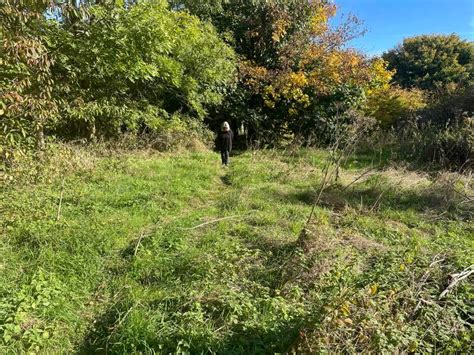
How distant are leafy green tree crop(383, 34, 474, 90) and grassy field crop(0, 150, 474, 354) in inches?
1115

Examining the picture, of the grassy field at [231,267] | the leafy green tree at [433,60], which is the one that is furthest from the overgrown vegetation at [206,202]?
the leafy green tree at [433,60]

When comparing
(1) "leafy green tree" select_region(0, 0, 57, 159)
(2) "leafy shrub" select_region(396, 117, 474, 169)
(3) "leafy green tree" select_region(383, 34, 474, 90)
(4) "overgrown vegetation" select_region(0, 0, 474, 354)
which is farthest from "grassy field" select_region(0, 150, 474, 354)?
(3) "leafy green tree" select_region(383, 34, 474, 90)

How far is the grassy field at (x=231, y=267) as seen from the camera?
122 inches

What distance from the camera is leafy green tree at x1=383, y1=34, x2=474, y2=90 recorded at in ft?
105

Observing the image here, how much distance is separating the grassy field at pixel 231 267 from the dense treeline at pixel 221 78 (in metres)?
1.45

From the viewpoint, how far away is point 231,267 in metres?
4.39

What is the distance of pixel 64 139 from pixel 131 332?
8156 mm

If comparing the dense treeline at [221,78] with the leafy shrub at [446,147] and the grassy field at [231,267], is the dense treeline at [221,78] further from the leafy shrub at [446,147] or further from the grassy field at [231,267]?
the grassy field at [231,267]

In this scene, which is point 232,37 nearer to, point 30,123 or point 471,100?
point 471,100

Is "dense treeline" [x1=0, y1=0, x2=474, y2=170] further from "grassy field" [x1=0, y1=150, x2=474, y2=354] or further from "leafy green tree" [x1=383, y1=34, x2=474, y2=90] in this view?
"leafy green tree" [x1=383, y1=34, x2=474, y2=90]

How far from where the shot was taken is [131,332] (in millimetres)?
3326

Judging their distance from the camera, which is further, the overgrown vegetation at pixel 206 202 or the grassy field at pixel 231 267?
the overgrown vegetation at pixel 206 202

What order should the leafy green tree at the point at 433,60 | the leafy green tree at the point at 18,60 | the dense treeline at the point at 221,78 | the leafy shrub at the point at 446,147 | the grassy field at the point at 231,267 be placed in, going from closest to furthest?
the grassy field at the point at 231,267
the leafy green tree at the point at 18,60
the dense treeline at the point at 221,78
the leafy shrub at the point at 446,147
the leafy green tree at the point at 433,60

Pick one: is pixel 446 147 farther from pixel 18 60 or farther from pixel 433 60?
pixel 433 60
